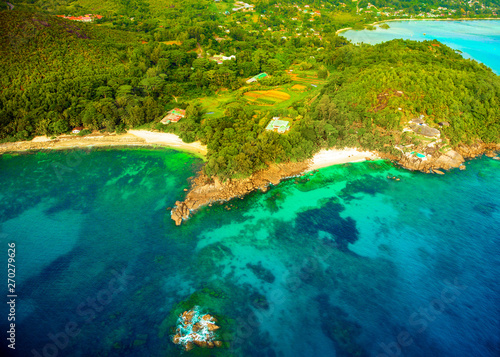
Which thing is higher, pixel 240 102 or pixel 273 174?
pixel 240 102

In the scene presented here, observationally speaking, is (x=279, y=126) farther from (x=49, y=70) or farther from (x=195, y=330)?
(x=49, y=70)

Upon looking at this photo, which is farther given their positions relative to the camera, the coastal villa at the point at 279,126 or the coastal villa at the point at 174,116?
the coastal villa at the point at 174,116

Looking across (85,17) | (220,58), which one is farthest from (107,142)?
(85,17)

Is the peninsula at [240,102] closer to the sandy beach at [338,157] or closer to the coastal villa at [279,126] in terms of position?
the coastal villa at [279,126]

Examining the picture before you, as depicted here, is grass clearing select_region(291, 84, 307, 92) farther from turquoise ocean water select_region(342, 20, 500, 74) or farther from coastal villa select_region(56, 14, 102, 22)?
coastal villa select_region(56, 14, 102, 22)

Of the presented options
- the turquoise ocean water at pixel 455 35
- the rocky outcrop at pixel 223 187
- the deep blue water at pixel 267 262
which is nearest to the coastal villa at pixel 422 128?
the deep blue water at pixel 267 262
